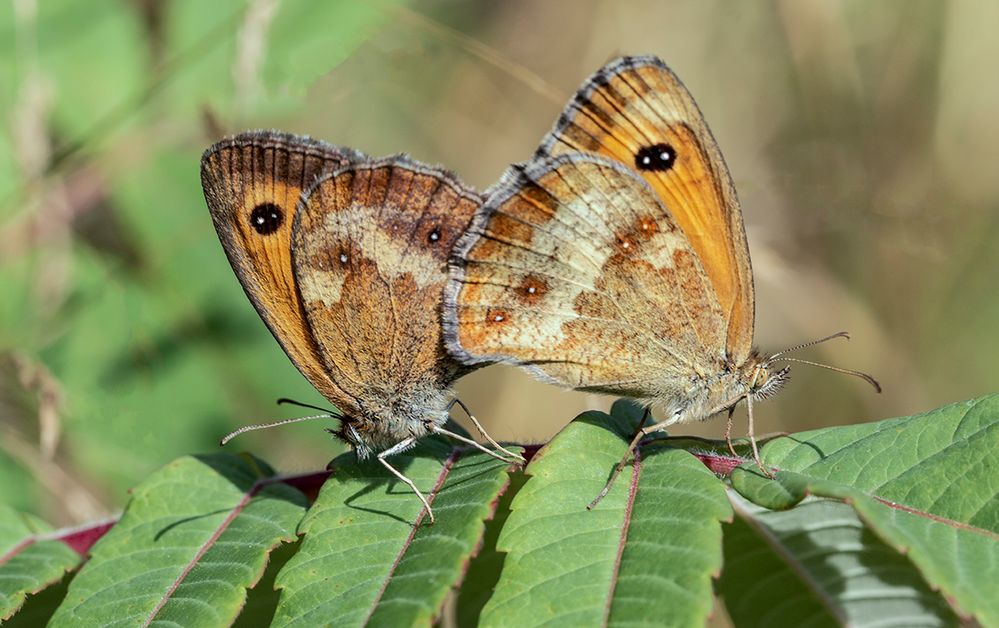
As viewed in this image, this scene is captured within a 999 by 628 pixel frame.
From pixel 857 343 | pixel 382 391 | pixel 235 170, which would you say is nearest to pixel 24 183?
pixel 235 170

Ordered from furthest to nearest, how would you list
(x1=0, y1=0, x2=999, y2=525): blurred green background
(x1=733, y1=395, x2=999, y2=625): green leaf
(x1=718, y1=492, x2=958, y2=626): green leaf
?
(x1=0, y1=0, x2=999, y2=525): blurred green background
(x1=718, y1=492, x2=958, y2=626): green leaf
(x1=733, y1=395, x2=999, y2=625): green leaf

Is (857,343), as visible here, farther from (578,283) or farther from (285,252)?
(285,252)

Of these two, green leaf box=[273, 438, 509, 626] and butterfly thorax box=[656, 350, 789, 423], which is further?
butterfly thorax box=[656, 350, 789, 423]

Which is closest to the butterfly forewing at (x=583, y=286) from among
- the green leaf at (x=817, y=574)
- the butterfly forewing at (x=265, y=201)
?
the butterfly forewing at (x=265, y=201)

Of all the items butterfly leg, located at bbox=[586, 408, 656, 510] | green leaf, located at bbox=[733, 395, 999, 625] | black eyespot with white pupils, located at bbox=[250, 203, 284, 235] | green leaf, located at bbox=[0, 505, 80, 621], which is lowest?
green leaf, located at bbox=[733, 395, 999, 625]

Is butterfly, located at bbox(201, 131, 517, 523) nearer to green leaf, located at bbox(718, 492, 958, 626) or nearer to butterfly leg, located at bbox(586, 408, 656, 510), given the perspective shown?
butterfly leg, located at bbox(586, 408, 656, 510)

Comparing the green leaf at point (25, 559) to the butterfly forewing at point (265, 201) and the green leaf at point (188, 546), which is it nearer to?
the green leaf at point (188, 546)

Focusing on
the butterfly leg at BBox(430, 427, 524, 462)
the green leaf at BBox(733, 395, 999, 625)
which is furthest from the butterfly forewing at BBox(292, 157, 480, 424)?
the green leaf at BBox(733, 395, 999, 625)

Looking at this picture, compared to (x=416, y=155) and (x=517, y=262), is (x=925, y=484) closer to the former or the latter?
(x=517, y=262)
